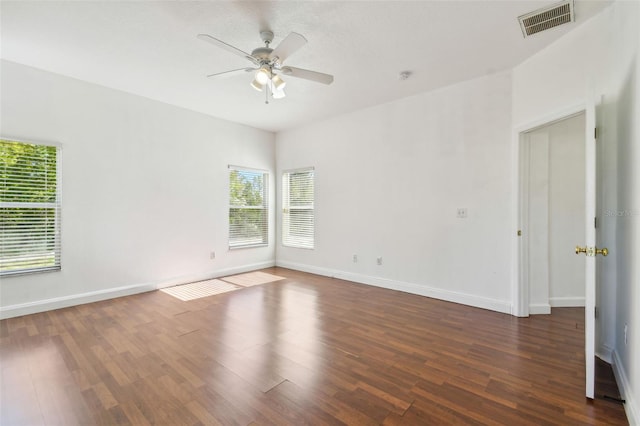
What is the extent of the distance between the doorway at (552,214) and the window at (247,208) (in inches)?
177

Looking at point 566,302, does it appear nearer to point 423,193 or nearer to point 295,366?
point 423,193

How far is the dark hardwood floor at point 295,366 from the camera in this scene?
67.5 inches

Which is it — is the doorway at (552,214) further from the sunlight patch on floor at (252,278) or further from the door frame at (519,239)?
the sunlight patch on floor at (252,278)

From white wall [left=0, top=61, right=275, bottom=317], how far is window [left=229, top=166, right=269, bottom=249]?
0.23m

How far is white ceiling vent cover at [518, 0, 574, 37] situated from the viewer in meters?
2.31

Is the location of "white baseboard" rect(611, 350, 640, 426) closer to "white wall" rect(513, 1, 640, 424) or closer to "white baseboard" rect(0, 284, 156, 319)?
"white wall" rect(513, 1, 640, 424)

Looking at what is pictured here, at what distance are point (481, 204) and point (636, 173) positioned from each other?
75.2 inches

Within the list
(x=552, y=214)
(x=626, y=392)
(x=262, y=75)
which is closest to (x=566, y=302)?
(x=552, y=214)

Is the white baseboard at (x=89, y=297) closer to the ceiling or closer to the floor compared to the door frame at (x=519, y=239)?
closer to the floor

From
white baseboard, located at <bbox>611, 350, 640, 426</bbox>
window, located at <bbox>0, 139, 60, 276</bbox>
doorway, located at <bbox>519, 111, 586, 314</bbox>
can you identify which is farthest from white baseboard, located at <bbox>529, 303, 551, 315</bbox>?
window, located at <bbox>0, 139, 60, 276</bbox>

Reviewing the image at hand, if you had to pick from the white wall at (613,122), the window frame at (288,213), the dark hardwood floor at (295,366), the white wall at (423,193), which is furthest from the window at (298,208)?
the white wall at (613,122)

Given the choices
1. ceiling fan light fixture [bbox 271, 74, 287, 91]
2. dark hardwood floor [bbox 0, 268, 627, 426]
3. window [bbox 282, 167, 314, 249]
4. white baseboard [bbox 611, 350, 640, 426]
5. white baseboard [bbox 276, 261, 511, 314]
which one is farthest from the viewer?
window [bbox 282, 167, 314, 249]

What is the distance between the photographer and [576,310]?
3422mm

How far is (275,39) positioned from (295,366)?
292 centimetres
